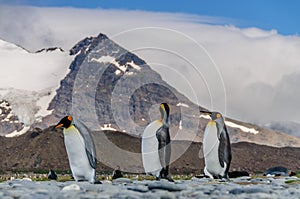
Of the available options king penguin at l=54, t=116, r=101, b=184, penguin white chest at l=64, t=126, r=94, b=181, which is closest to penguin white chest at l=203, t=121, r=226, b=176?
king penguin at l=54, t=116, r=101, b=184

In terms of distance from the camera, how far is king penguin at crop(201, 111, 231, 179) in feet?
84.2

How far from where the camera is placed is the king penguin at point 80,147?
19906mm

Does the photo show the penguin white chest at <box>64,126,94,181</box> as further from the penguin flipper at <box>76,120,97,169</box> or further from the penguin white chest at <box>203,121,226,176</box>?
the penguin white chest at <box>203,121,226,176</box>

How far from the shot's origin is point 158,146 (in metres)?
22.7

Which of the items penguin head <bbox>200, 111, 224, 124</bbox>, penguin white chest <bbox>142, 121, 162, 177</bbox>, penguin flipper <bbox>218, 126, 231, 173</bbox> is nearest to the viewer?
penguin white chest <bbox>142, 121, 162, 177</bbox>

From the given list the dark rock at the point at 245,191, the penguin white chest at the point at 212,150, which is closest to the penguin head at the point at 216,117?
the penguin white chest at the point at 212,150

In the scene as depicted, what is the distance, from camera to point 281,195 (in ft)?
45.5

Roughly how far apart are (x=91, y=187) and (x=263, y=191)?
430 cm

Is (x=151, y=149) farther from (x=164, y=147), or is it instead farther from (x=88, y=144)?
(x=88, y=144)

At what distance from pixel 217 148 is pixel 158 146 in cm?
397

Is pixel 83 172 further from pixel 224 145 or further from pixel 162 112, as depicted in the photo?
pixel 224 145

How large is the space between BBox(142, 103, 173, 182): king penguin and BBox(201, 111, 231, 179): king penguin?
315 centimetres

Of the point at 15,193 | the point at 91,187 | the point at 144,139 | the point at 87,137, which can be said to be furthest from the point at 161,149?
the point at 15,193

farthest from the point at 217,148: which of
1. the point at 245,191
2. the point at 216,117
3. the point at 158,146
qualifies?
the point at 245,191
